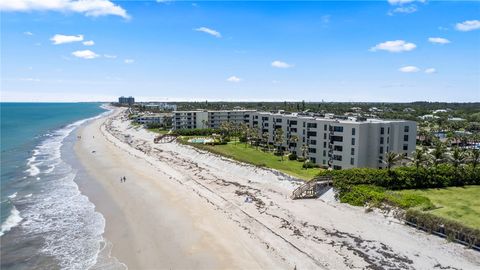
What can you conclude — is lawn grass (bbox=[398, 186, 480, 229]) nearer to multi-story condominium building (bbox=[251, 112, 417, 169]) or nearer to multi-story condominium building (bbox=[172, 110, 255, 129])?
multi-story condominium building (bbox=[251, 112, 417, 169])

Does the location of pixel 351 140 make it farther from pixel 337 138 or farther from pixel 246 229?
pixel 246 229

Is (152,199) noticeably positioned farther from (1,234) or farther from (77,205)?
(1,234)

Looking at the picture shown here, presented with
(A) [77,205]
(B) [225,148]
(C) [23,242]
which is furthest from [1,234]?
(B) [225,148]

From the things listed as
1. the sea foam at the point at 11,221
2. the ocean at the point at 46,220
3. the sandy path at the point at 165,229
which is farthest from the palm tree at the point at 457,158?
the sea foam at the point at 11,221

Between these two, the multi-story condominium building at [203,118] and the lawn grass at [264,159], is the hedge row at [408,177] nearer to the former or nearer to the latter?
the lawn grass at [264,159]

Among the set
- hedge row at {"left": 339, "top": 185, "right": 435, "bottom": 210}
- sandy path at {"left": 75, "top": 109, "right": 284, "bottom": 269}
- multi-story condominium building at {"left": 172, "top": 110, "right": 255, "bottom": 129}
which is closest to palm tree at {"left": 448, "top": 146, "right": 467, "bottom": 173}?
hedge row at {"left": 339, "top": 185, "right": 435, "bottom": 210}

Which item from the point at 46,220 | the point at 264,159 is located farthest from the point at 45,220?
the point at 264,159
